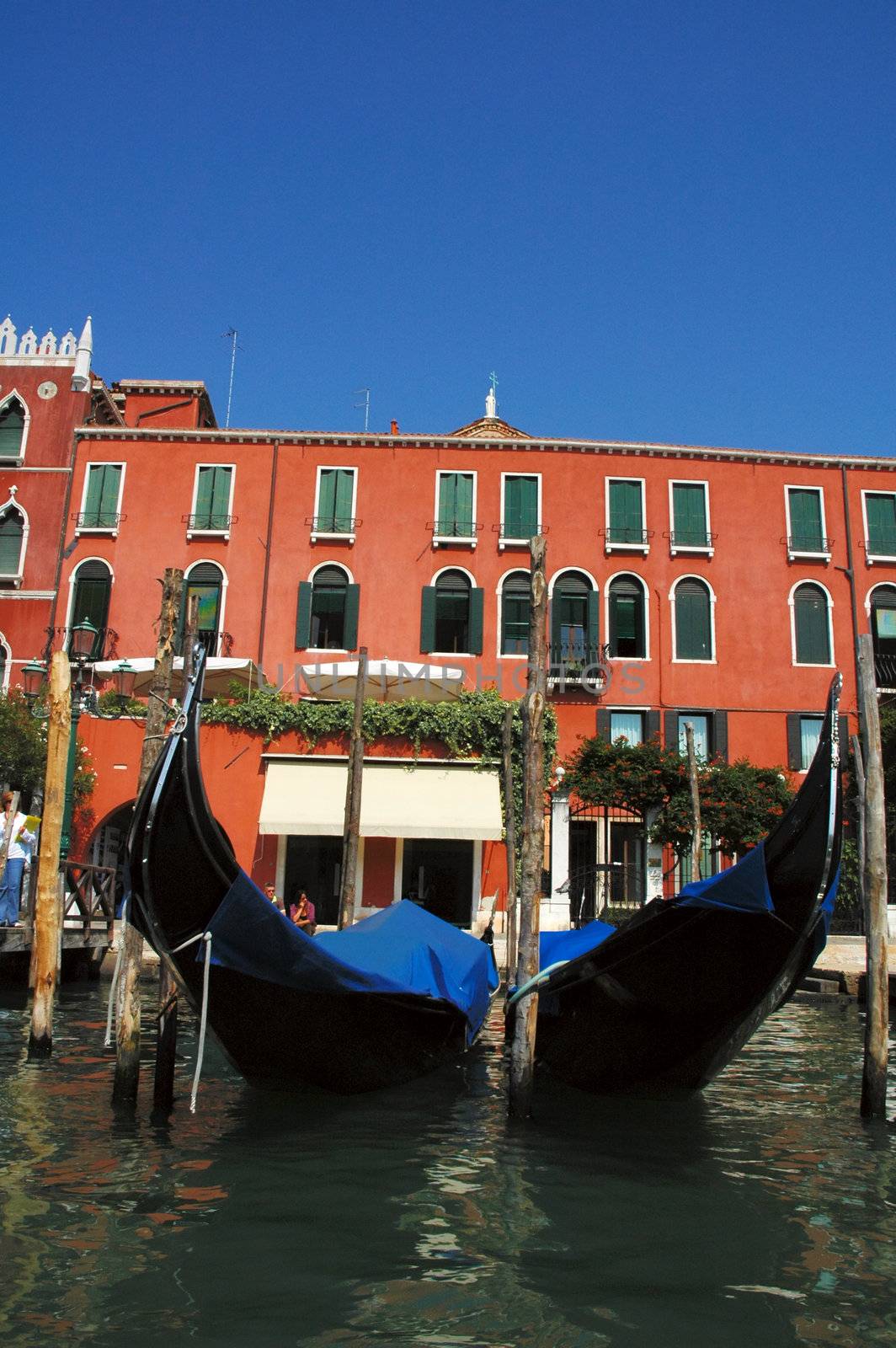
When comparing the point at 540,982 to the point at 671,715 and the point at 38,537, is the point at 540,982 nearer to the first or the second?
the point at 671,715

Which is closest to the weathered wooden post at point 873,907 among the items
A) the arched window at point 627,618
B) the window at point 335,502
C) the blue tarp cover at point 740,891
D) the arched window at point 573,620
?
the blue tarp cover at point 740,891

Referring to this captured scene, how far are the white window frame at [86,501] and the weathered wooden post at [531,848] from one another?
47.6ft

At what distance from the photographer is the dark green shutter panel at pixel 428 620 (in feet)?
62.4

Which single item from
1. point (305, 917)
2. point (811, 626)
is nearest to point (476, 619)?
point (811, 626)

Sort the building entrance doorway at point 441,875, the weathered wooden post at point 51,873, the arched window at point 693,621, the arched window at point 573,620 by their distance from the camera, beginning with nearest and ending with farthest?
the weathered wooden post at point 51,873, the building entrance doorway at point 441,875, the arched window at point 573,620, the arched window at point 693,621

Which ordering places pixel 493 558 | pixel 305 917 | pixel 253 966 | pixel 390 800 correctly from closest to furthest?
1. pixel 253 966
2. pixel 305 917
3. pixel 390 800
4. pixel 493 558

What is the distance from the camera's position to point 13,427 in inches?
798

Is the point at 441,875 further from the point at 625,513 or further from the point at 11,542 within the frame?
the point at 11,542

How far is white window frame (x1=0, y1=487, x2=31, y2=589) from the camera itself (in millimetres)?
19344

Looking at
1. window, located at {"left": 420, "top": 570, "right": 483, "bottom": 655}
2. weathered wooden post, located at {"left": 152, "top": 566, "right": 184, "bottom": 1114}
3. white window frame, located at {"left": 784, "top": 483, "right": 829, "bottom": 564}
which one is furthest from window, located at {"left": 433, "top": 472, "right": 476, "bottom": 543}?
weathered wooden post, located at {"left": 152, "top": 566, "right": 184, "bottom": 1114}

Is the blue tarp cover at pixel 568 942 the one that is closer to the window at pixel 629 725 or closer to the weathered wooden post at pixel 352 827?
the weathered wooden post at pixel 352 827

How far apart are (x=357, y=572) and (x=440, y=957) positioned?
1229 cm

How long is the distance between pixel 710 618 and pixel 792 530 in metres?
2.41

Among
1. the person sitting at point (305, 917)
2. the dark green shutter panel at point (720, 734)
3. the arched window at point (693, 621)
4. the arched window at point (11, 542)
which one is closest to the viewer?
the person sitting at point (305, 917)
